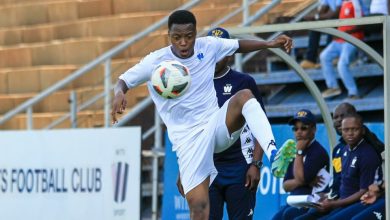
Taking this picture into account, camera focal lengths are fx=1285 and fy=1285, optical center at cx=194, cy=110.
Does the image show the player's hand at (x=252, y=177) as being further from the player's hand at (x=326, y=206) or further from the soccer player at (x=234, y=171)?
the player's hand at (x=326, y=206)

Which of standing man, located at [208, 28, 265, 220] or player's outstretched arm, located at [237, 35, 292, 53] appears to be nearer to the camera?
player's outstretched arm, located at [237, 35, 292, 53]

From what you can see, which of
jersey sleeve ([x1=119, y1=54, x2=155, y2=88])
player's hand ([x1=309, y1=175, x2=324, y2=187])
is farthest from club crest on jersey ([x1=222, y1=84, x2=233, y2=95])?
player's hand ([x1=309, y1=175, x2=324, y2=187])

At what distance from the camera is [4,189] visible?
50.2ft

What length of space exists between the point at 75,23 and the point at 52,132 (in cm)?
614

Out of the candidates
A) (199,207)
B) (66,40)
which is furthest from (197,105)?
(66,40)

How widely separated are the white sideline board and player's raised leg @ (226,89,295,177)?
472 centimetres

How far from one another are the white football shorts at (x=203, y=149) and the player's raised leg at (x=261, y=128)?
0.63 ft

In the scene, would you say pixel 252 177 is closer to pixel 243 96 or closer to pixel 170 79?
pixel 243 96

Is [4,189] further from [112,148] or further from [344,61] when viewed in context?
[344,61]

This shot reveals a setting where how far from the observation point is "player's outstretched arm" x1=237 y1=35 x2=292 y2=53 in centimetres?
1011

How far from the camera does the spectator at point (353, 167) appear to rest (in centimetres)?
1179

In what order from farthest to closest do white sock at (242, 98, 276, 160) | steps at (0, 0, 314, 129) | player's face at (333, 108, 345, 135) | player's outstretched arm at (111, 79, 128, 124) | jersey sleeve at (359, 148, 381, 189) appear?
1. steps at (0, 0, 314, 129)
2. player's face at (333, 108, 345, 135)
3. jersey sleeve at (359, 148, 381, 189)
4. white sock at (242, 98, 276, 160)
5. player's outstretched arm at (111, 79, 128, 124)

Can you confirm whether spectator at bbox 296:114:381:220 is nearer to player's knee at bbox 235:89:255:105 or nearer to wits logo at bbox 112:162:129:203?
player's knee at bbox 235:89:255:105

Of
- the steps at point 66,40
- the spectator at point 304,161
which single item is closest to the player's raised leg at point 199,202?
the spectator at point 304,161
